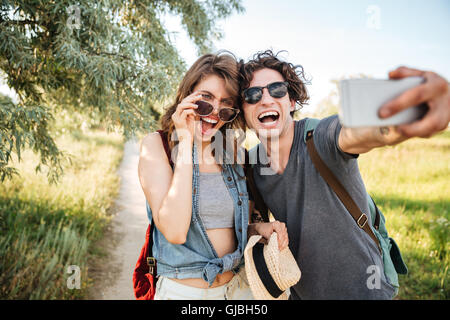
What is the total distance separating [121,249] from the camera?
4762 mm

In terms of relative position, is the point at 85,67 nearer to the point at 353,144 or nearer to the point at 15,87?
the point at 15,87

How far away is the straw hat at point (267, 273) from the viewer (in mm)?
1437

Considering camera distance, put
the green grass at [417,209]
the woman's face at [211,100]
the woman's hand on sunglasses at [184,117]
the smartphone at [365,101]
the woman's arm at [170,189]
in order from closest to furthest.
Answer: the smartphone at [365,101]
the woman's arm at [170,189]
the woman's hand on sunglasses at [184,117]
the woman's face at [211,100]
the green grass at [417,209]

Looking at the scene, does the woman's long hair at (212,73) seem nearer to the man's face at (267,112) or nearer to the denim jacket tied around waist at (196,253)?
the man's face at (267,112)

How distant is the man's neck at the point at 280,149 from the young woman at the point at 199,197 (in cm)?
25

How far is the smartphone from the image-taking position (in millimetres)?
695

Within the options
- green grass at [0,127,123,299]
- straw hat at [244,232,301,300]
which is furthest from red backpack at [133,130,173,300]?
green grass at [0,127,123,299]

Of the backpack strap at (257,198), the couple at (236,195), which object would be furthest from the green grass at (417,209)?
the backpack strap at (257,198)

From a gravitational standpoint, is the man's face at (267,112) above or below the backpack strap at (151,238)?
above

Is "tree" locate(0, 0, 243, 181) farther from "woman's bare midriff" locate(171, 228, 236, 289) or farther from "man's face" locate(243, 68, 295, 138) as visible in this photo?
"woman's bare midriff" locate(171, 228, 236, 289)

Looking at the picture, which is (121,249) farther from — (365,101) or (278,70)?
(365,101)

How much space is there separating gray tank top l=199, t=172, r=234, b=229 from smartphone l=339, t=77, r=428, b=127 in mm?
1081

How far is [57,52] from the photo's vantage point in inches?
108

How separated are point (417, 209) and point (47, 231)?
270 inches
